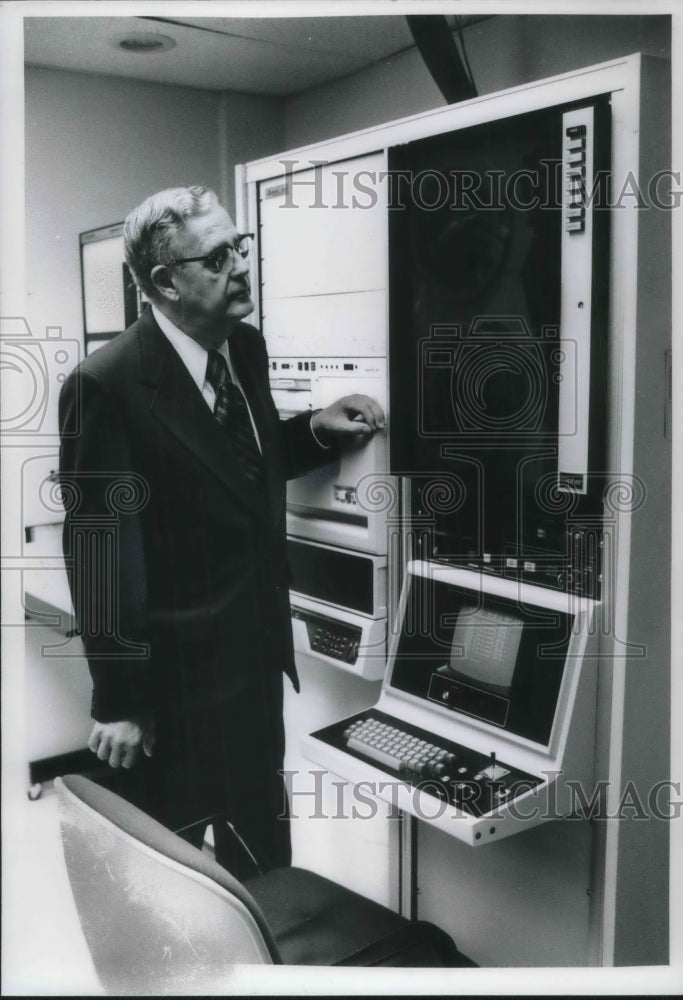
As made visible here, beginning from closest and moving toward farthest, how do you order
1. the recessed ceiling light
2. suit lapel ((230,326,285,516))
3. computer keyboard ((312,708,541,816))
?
1. computer keyboard ((312,708,541,816))
2. the recessed ceiling light
3. suit lapel ((230,326,285,516))

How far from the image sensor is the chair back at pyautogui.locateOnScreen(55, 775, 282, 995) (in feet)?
4.29

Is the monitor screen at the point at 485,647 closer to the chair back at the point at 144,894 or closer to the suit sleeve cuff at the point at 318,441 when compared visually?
the suit sleeve cuff at the point at 318,441

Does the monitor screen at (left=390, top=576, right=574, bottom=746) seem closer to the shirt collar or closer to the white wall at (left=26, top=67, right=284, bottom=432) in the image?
the shirt collar

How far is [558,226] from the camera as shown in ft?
5.34

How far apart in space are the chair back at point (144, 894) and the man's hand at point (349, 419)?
84cm

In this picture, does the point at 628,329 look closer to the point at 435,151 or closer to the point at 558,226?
the point at 558,226

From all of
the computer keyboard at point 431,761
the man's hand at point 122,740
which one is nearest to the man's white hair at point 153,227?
the man's hand at point 122,740

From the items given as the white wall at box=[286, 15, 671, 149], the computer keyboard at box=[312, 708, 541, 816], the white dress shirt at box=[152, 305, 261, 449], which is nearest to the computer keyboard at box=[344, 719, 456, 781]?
the computer keyboard at box=[312, 708, 541, 816]

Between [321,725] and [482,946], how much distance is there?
2.11ft

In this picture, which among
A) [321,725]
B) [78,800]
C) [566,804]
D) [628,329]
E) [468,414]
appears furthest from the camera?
[321,725]

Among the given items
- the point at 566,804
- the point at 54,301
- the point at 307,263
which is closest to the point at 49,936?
the point at 566,804

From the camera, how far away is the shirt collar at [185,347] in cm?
175

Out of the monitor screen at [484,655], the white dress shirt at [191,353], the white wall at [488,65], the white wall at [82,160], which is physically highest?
the white wall at [488,65]

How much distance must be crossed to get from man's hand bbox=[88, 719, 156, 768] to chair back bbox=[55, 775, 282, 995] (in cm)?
35
